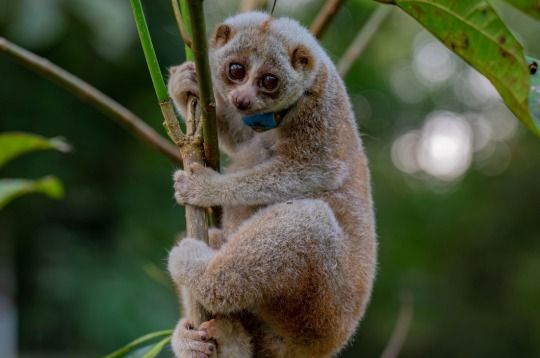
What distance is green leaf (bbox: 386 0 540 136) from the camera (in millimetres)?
1578

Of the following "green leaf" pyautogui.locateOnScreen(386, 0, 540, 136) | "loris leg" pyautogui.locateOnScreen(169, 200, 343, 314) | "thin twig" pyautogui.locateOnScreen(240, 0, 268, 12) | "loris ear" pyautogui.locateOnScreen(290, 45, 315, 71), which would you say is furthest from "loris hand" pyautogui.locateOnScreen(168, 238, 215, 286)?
"thin twig" pyautogui.locateOnScreen(240, 0, 268, 12)

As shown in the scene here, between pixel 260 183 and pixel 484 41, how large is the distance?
4.17 feet

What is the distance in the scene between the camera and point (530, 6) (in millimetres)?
1446

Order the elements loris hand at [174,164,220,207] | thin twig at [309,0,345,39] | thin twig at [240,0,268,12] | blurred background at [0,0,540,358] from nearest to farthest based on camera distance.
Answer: loris hand at [174,164,220,207] → thin twig at [309,0,345,39] → thin twig at [240,0,268,12] → blurred background at [0,0,540,358]

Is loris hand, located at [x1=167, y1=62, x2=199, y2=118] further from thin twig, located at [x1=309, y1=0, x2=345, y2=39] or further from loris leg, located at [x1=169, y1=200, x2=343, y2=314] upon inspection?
thin twig, located at [x1=309, y1=0, x2=345, y2=39]

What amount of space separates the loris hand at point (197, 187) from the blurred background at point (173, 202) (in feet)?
6.56

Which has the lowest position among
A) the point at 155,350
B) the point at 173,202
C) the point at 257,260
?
the point at 173,202

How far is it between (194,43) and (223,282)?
950 mm

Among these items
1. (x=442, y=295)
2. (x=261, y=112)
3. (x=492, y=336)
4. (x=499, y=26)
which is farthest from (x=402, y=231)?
(x=499, y=26)

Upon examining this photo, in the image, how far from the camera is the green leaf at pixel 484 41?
158 cm

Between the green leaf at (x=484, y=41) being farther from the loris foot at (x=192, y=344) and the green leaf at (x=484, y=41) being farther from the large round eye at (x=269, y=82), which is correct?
the loris foot at (x=192, y=344)

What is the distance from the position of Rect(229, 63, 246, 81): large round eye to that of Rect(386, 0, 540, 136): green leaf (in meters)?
1.16

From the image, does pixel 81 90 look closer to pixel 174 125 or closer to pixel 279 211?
pixel 174 125

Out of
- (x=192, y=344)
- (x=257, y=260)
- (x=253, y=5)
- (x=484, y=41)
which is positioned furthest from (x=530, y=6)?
(x=253, y=5)
